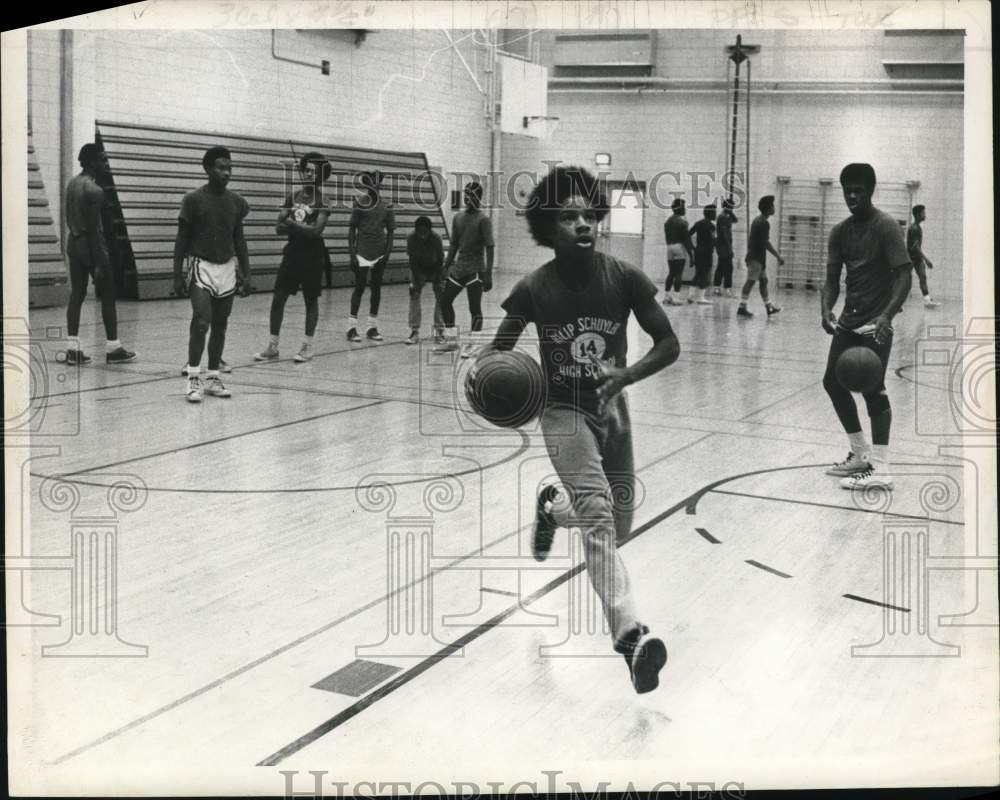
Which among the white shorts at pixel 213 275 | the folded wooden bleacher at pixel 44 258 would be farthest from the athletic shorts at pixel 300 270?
the folded wooden bleacher at pixel 44 258

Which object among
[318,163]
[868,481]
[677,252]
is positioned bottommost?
[868,481]

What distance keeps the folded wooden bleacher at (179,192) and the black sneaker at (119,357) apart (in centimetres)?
389

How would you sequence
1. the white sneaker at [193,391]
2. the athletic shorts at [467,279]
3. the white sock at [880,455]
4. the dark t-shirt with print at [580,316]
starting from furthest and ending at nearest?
the athletic shorts at [467,279], the white sneaker at [193,391], the white sock at [880,455], the dark t-shirt with print at [580,316]

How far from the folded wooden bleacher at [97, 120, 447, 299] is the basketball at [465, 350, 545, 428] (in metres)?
10.00

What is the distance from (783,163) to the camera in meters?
18.7

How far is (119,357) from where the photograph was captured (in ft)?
32.0

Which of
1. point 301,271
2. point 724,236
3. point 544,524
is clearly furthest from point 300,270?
point 724,236

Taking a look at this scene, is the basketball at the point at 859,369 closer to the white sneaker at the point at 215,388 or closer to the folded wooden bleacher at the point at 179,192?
the white sneaker at the point at 215,388

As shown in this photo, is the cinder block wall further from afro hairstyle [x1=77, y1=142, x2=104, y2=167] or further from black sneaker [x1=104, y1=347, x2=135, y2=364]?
afro hairstyle [x1=77, y1=142, x2=104, y2=167]

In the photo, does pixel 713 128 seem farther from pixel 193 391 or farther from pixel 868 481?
pixel 868 481

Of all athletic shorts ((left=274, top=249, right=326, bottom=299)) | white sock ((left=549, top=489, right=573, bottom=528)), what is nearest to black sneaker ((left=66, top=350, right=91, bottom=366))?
athletic shorts ((left=274, top=249, right=326, bottom=299))

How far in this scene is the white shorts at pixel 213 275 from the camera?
301 inches

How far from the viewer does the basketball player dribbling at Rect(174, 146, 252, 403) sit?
7.38 metres

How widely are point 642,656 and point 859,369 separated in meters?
3.52
